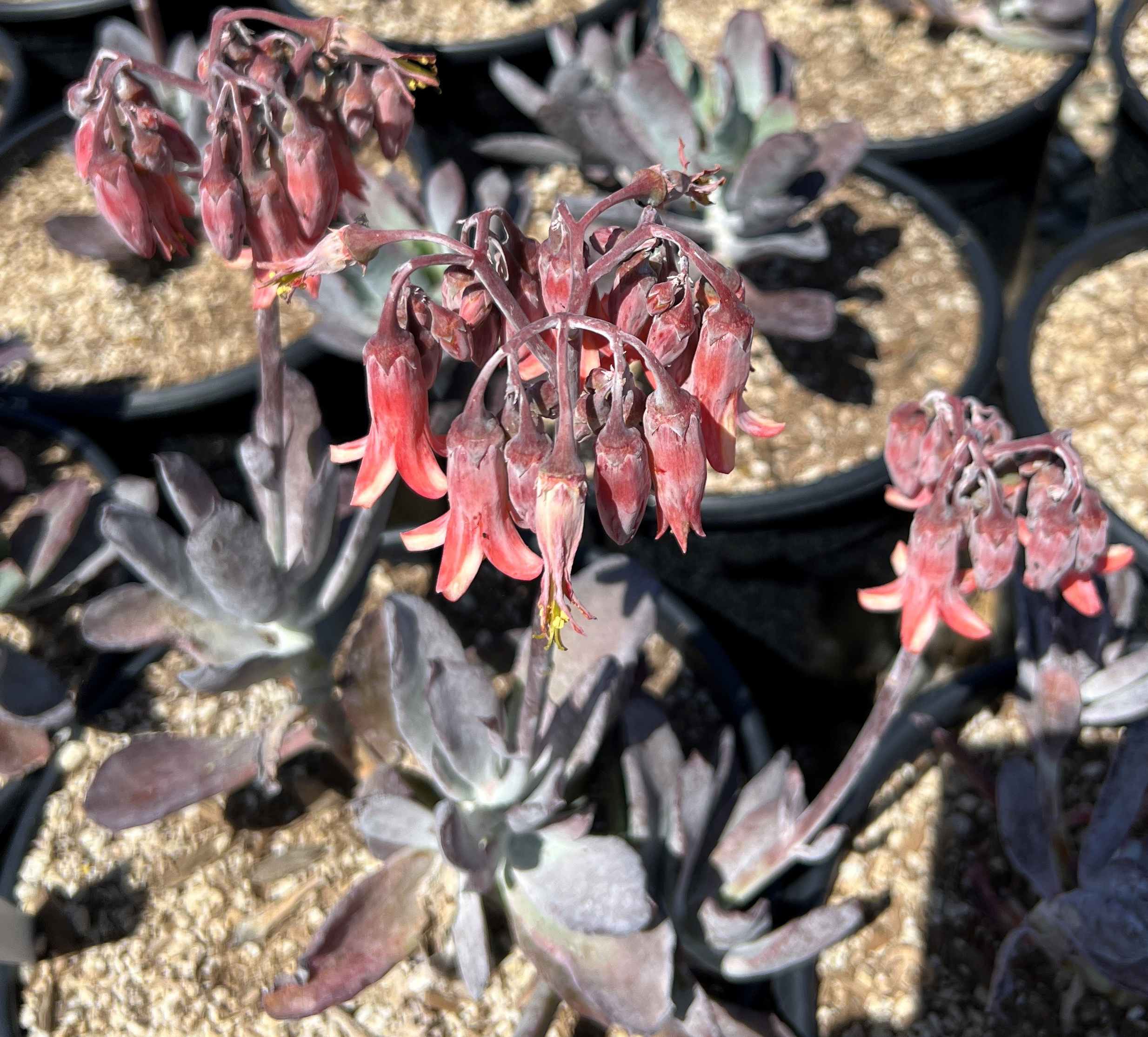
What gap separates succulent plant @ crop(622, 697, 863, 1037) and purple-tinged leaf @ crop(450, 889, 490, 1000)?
0.20 meters

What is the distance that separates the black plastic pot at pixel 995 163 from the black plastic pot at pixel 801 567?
0.46m

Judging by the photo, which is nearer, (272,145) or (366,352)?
(366,352)

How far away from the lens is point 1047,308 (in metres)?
2.17

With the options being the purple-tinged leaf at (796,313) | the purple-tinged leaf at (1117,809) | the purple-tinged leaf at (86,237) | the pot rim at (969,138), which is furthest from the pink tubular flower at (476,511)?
the pot rim at (969,138)

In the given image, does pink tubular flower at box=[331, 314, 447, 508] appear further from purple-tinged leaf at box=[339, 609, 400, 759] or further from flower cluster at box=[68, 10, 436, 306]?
purple-tinged leaf at box=[339, 609, 400, 759]

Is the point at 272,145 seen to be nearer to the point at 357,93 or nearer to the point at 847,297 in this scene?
the point at 357,93

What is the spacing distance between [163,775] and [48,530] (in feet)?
1.50

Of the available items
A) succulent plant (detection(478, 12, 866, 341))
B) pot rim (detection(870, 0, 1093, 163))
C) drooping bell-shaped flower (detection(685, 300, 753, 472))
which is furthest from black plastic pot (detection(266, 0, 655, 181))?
drooping bell-shaped flower (detection(685, 300, 753, 472))

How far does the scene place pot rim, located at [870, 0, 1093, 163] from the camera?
7.62ft

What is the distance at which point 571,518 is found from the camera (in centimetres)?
78

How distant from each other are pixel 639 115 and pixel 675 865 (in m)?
1.23

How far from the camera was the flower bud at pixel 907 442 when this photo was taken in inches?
44.1

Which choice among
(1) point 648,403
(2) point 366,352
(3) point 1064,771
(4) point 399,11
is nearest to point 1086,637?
(3) point 1064,771

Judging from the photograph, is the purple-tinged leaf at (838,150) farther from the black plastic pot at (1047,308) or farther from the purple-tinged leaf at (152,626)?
the purple-tinged leaf at (152,626)
